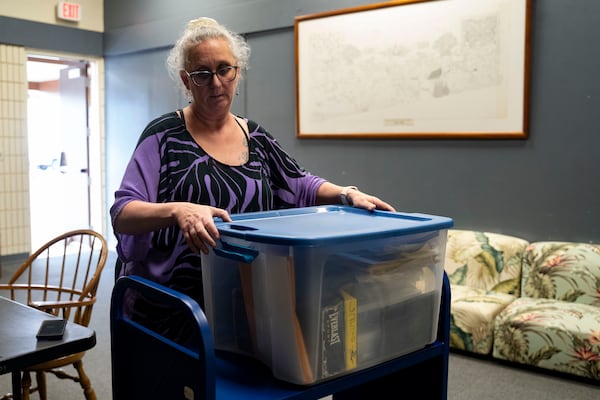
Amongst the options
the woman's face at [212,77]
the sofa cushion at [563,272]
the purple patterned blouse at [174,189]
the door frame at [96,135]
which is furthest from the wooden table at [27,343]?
the door frame at [96,135]

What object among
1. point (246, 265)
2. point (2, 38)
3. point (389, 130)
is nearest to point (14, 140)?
point (2, 38)

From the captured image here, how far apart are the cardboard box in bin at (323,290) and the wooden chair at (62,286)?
44.8 inches

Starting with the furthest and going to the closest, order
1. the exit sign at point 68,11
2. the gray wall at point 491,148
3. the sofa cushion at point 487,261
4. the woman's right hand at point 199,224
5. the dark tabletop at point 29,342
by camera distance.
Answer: the exit sign at point 68,11 → the sofa cushion at point 487,261 → the gray wall at point 491,148 → the dark tabletop at point 29,342 → the woman's right hand at point 199,224

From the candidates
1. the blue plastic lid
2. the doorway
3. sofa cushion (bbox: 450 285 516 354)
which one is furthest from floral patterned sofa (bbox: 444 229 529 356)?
the doorway

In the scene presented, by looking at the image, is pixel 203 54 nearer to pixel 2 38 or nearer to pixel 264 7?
pixel 264 7

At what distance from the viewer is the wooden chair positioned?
2268mm

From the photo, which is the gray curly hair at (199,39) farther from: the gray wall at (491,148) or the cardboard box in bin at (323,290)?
the gray wall at (491,148)

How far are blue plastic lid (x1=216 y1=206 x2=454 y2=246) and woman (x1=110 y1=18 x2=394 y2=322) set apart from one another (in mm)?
105

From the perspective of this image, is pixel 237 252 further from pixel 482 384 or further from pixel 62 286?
pixel 62 286

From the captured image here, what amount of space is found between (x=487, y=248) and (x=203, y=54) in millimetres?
2652

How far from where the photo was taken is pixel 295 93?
191 inches

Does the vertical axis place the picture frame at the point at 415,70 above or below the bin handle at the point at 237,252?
above

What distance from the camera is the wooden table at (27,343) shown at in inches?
52.9

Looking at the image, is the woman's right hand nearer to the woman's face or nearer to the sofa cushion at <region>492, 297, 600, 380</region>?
the woman's face
